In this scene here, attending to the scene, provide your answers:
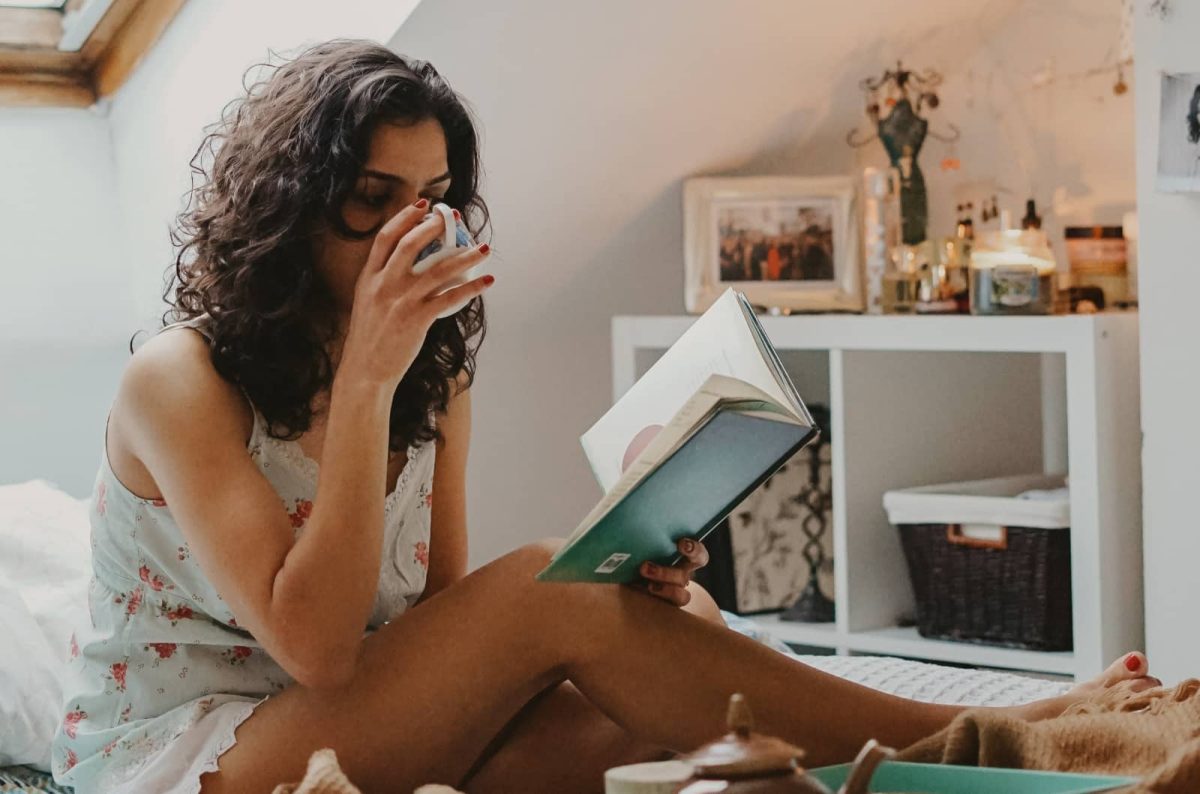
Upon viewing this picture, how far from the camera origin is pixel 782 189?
2531 mm

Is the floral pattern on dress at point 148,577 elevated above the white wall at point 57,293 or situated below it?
below

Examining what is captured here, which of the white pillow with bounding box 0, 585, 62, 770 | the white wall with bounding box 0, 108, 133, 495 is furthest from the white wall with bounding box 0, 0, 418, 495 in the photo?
the white pillow with bounding box 0, 585, 62, 770

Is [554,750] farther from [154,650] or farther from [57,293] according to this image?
[57,293]

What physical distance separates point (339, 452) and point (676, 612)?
0.30m

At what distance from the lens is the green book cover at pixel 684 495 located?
1.12m

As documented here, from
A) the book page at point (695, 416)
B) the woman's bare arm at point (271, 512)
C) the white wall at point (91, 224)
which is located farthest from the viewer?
the white wall at point (91, 224)

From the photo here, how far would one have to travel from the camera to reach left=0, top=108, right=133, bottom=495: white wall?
217 cm

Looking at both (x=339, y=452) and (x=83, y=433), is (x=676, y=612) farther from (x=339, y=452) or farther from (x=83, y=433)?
(x=83, y=433)

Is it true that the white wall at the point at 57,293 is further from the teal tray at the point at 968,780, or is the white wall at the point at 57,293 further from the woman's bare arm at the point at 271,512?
the teal tray at the point at 968,780

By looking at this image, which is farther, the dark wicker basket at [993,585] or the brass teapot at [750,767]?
the dark wicker basket at [993,585]

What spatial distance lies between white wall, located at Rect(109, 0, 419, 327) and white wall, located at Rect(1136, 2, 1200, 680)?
3.23 ft

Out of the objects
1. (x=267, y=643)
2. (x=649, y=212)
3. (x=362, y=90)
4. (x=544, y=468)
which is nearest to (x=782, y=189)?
(x=649, y=212)

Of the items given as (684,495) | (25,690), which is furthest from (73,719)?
(684,495)

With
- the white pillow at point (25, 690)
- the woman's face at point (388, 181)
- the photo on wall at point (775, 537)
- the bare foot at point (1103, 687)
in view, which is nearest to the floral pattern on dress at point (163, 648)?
the white pillow at point (25, 690)
